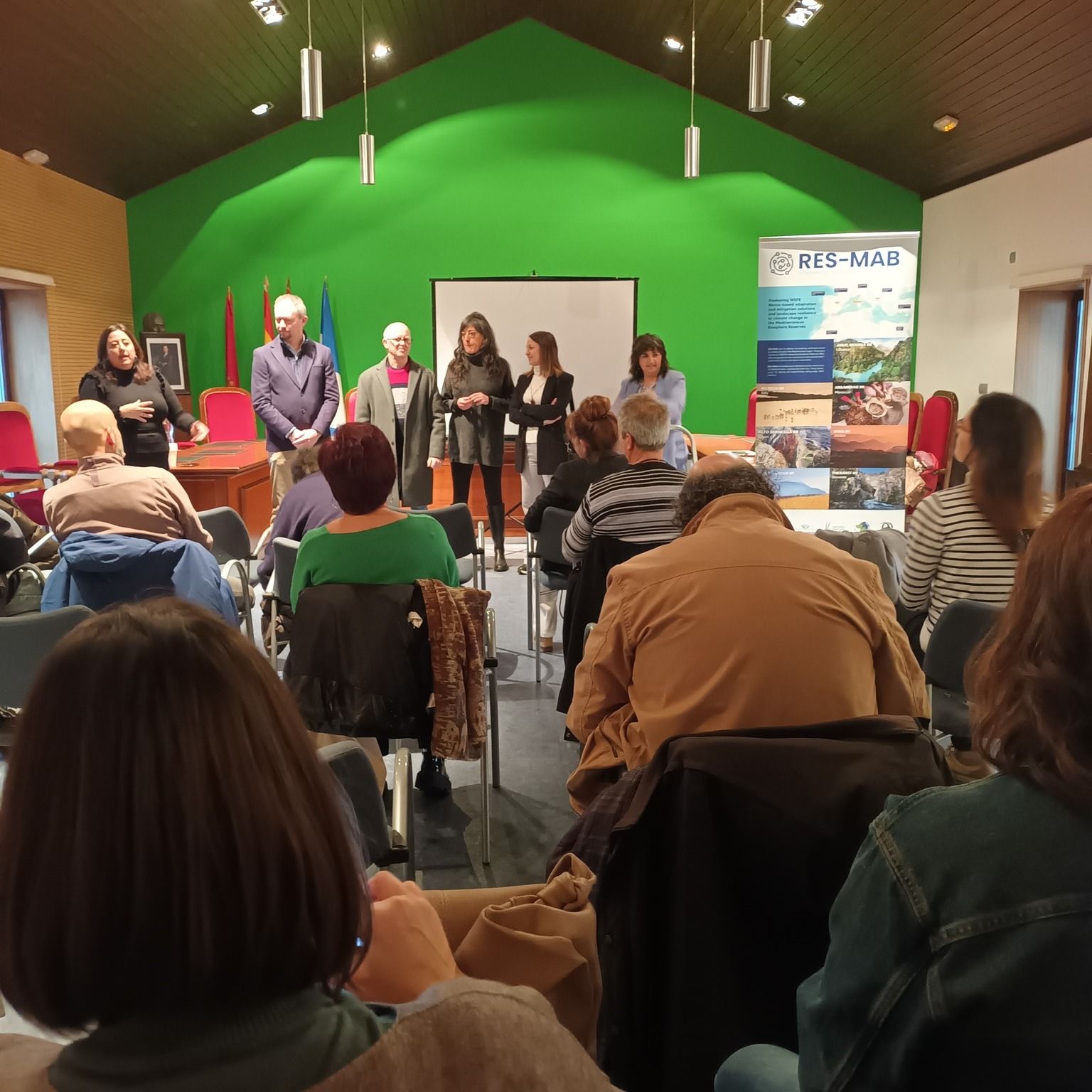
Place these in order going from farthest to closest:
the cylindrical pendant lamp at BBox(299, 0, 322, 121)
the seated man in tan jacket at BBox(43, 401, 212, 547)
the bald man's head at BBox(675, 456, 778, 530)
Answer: the cylindrical pendant lamp at BBox(299, 0, 322, 121) < the seated man in tan jacket at BBox(43, 401, 212, 547) < the bald man's head at BBox(675, 456, 778, 530)

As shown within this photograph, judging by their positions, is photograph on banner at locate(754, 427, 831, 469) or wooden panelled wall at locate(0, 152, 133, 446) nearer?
photograph on banner at locate(754, 427, 831, 469)

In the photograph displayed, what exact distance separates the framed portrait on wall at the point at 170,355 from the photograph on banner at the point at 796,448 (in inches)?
240

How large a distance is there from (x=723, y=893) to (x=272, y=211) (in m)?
9.19

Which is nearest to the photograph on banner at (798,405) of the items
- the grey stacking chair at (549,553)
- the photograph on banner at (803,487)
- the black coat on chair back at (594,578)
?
the photograph on banner at (803,487)

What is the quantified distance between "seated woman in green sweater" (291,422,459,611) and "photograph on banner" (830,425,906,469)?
283 centimetres

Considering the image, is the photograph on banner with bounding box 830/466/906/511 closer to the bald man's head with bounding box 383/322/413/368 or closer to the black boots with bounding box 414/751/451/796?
the black boots with bounding box 414/751/451/796

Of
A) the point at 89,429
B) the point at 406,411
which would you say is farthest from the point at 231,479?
the point at 89,429

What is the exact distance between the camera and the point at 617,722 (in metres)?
1.89

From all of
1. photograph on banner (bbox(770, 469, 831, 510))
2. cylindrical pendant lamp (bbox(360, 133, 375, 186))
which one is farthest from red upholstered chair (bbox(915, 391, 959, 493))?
cylindrical pendant lamp (bbox(360, 133, 375, 186))

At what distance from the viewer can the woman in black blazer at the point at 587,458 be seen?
150 inches

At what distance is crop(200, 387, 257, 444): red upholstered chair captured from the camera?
8.80 metres

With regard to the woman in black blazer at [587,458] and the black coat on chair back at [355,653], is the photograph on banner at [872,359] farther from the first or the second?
the black coat on chair back at [355,653]

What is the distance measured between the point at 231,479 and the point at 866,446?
3.93 meters

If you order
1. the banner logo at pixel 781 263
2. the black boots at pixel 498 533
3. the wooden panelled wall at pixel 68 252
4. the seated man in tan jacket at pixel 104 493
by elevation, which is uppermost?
the wooden panelled wall at pixel 68 252
